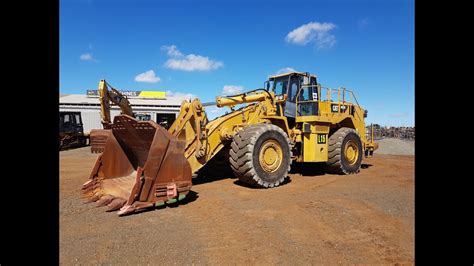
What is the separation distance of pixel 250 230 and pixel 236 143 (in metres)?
2.95

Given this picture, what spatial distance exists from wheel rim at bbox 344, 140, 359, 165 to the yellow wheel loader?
1.3 inches

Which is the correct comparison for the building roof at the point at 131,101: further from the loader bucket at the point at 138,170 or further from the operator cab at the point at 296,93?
the loader bucket at the point at 138,170

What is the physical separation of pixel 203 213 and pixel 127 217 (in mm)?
1190

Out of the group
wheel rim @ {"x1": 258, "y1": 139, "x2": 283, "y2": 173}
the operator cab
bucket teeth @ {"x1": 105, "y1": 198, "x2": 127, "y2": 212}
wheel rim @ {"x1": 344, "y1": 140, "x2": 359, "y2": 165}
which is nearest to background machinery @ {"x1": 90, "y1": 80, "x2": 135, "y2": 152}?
bucket teeth @ {"x1": 105, "y1": 198, "x2": 127, "y2": 212}

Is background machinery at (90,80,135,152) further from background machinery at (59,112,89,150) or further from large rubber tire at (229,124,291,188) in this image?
background machinery at (59,112,89,150)

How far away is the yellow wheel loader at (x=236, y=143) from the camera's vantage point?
17.7 ft

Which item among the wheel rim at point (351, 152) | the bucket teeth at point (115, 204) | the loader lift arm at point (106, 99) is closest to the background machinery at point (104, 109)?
the loader lift arm at point (106, 99)

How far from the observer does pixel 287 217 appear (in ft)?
16.4

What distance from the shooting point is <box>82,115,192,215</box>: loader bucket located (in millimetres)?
5191

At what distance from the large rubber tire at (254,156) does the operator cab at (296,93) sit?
206cm

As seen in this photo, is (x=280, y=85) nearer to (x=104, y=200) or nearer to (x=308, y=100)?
(x=308, y=100)
